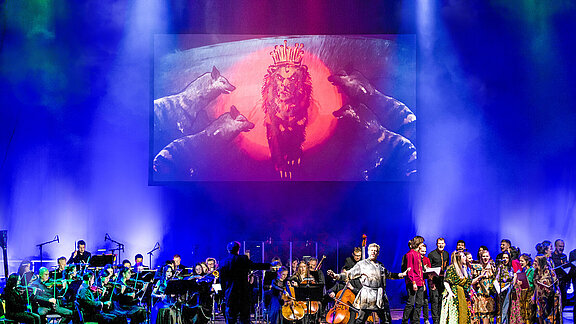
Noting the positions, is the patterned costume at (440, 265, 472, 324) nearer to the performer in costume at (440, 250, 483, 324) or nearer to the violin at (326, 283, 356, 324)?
the performer in costume at (440, 250, 483, 324)

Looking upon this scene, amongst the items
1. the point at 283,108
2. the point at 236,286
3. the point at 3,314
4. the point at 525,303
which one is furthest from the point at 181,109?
the point at 525,303

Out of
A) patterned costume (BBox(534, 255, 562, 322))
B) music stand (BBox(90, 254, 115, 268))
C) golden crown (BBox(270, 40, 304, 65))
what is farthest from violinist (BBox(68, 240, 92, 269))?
patterned costume (BBox(534, 255, 562, 322))

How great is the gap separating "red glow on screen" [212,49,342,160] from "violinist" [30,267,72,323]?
4.92 meters

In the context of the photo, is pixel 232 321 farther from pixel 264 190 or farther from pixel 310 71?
pixel 310 71

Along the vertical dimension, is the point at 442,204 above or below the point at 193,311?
above

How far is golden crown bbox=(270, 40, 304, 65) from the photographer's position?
46.0ft

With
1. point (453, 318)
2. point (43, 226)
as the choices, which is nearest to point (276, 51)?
point (43, 226)

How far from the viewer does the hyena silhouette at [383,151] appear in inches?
540

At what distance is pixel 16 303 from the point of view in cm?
959

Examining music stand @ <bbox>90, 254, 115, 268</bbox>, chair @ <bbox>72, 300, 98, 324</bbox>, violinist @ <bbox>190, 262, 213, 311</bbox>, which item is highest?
music stand @ <bbox>90, 254, 115, 268</bbox>

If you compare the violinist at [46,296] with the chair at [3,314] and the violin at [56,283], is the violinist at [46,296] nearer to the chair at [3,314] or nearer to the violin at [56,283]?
the violin at [56,283]

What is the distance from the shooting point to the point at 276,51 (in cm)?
1405

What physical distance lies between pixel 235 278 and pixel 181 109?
5.07 m

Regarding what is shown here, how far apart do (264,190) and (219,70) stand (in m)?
2.37
